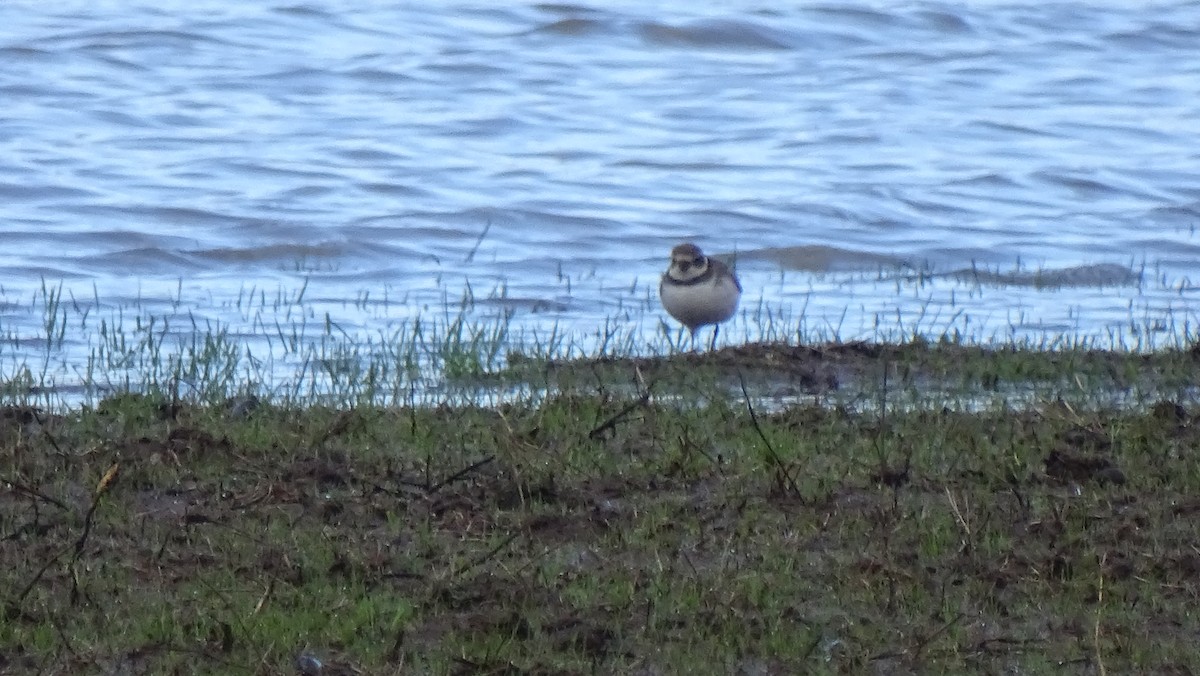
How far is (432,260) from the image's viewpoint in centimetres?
1362

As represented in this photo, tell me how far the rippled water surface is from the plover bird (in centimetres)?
76

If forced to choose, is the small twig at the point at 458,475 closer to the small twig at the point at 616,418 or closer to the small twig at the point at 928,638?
the small twig at the point at 616,418

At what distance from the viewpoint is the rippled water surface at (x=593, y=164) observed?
11.9m

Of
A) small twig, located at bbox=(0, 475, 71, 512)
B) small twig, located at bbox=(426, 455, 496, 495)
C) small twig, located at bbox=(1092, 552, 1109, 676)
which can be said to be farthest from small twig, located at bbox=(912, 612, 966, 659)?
small twig, located at bbox=(0, 475, 71, 512)

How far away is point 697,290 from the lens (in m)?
9.06

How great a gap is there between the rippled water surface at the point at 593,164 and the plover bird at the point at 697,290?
76 centimetres

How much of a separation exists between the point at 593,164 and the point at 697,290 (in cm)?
849

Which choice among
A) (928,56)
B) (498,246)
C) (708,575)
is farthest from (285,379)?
(928,56)

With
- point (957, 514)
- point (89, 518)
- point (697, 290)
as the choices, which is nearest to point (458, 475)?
point (89, 518)

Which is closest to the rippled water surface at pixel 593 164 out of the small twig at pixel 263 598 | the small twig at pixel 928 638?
the small twig at pixel 263 598

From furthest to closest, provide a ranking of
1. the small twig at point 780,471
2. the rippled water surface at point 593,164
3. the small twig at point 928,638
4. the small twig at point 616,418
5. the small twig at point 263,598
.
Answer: the rippled water surface at point 593,164 < the small twig at point 616,418 < the small twig at point 780,471 < the small twig at point 263,598 < the small twig at point 928,638

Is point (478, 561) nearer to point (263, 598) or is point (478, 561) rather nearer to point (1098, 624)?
point (263, 598)

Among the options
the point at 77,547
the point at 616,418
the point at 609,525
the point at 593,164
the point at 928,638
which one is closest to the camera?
the point at 928,638

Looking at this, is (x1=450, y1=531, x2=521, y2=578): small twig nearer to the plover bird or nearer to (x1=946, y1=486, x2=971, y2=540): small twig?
(x1=946, y1=486, x2=971, y2=540): small twig
